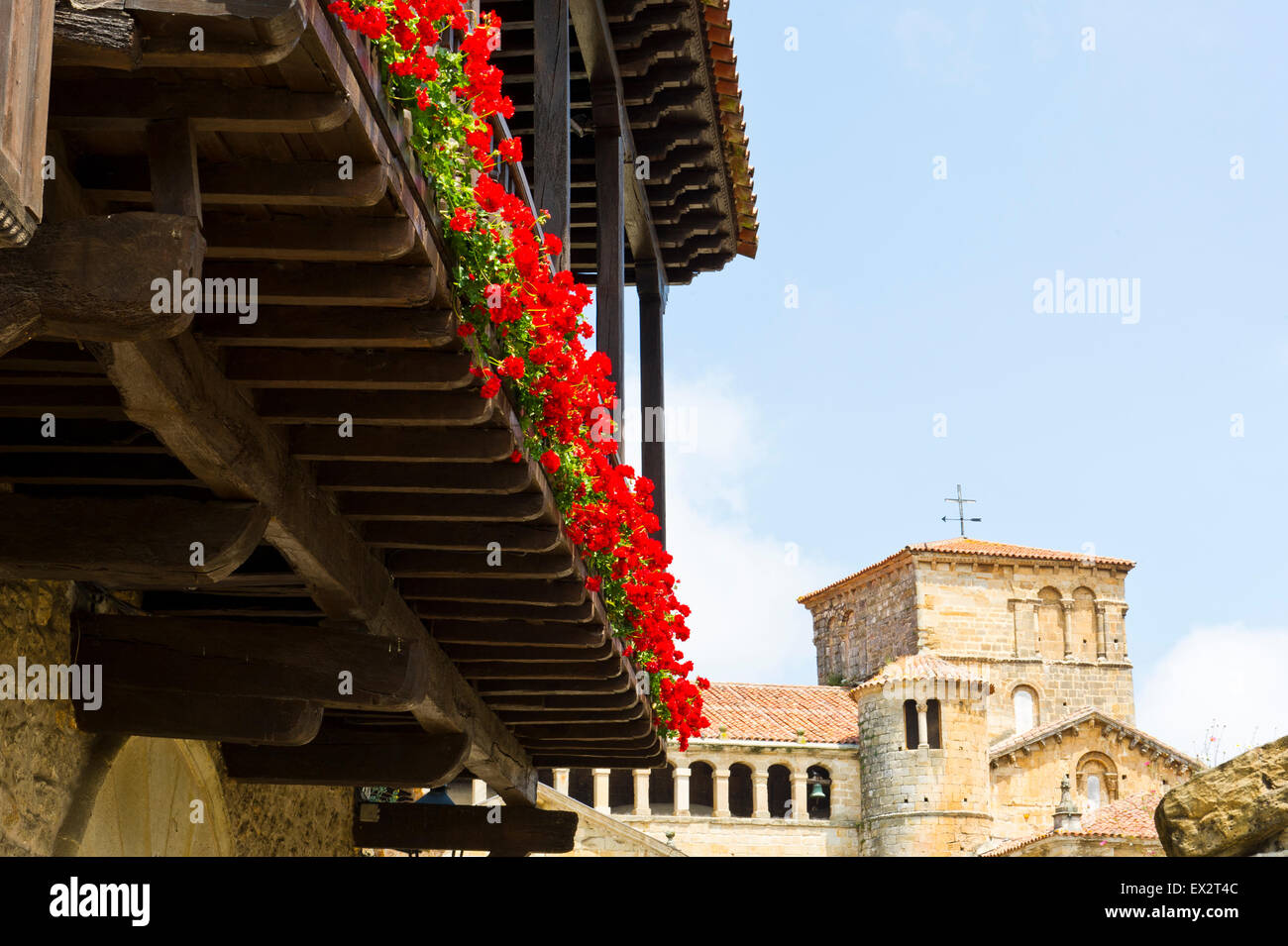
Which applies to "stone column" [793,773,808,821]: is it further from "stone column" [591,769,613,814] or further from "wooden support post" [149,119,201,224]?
"wooden support post" [149,119,201,224]

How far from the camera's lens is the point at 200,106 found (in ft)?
9.41

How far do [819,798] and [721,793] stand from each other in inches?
129

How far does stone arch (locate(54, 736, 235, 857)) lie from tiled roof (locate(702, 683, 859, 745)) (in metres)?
29.4

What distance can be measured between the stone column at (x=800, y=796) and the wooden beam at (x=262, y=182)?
3428 centimetres

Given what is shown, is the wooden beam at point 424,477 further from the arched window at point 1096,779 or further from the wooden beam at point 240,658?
the arched window at point 1096,779

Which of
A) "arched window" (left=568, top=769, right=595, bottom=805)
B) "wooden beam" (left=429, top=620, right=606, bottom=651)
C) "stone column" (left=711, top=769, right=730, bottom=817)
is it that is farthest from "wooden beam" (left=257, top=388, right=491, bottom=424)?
"stone column" (left=711, top=769, right=730, bottom=817)

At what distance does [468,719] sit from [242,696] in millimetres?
2116

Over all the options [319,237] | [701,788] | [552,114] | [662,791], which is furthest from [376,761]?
[701,788]

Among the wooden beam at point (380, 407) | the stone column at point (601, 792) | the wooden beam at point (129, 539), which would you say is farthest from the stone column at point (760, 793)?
the wooden beam at point (380, 407)

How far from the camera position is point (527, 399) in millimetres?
4633

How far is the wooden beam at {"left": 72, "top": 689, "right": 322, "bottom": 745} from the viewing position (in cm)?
525

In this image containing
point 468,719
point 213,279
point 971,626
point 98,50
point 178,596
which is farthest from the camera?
point 971,626
